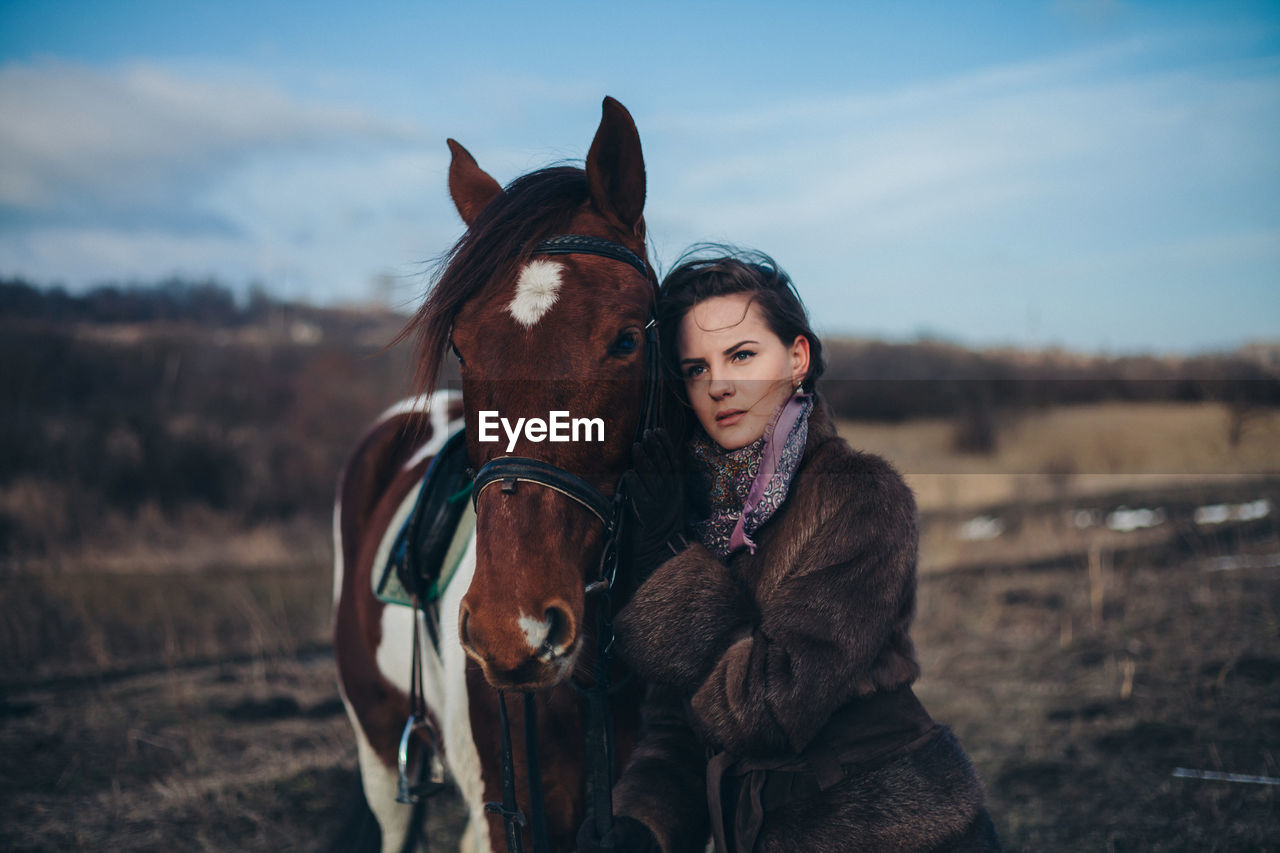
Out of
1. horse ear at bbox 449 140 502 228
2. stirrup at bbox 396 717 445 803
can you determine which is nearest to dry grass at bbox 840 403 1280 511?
stirrup at bbox 396 717 445 803

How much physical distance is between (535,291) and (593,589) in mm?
603

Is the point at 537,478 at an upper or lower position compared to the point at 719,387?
lower

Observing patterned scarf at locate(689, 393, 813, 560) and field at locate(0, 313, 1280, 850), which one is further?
field at locate(0, 313, 1280, 850)

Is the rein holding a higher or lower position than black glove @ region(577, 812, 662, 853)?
higher

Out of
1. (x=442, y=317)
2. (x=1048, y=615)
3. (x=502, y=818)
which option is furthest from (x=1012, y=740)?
(x=442, y=317)

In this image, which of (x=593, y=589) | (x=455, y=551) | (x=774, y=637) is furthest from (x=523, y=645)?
(x=455, y=551)

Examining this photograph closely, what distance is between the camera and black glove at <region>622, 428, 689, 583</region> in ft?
5.32

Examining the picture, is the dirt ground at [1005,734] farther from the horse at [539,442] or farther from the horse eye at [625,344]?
the horse eye at [625,344]

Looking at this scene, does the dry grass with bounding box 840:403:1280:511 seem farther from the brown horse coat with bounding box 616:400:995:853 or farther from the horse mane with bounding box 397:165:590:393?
the horse mane with bounding box 397:165:590:393

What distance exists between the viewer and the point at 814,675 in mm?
1424

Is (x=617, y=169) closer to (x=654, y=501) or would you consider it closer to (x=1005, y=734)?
(x=654, y=501)

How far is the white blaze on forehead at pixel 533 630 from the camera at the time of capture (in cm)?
129

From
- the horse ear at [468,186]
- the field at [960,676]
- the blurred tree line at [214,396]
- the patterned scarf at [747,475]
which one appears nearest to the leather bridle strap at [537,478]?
the patterned scarf at [747,475]

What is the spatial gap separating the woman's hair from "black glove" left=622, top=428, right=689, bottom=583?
263 millimetres
